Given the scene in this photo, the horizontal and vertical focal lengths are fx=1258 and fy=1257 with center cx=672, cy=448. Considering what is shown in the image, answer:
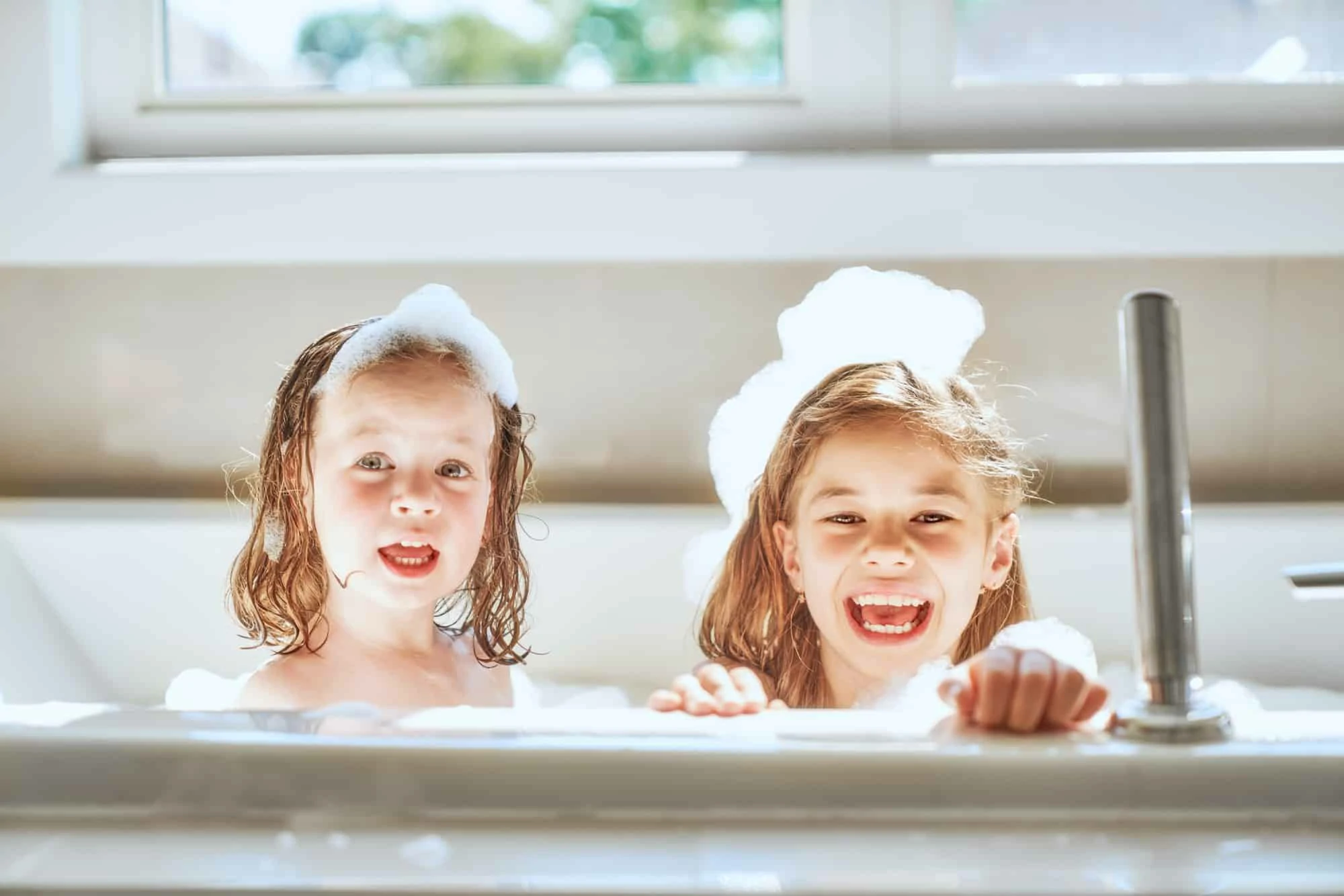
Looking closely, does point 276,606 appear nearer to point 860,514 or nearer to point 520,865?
point 860,514

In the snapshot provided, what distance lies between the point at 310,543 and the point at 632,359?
613mm

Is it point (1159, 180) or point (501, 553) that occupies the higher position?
point (1159, 180)

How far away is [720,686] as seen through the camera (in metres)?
1.03

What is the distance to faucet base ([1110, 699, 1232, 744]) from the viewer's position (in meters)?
0.63

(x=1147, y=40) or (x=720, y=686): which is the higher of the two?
(x=1147, y=40)

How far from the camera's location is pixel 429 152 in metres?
1.72

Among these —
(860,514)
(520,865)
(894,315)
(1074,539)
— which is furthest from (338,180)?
(520,865)

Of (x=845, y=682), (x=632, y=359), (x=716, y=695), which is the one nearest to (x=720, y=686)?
(x=716, y=695)

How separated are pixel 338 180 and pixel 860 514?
839 millimetres

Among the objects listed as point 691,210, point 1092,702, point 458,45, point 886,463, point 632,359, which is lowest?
point 1092,702

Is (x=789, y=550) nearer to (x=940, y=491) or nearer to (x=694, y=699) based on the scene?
(x=940, y=491)

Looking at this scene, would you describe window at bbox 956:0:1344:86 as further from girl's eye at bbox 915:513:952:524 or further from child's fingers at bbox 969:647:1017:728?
child's fingers at bbox 969:647:1017:728

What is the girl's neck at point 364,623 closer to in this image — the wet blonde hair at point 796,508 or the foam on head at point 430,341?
the foam on head at point 430,341

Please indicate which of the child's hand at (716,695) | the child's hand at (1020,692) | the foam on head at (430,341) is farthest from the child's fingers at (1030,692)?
the foam on head at (430,341)
